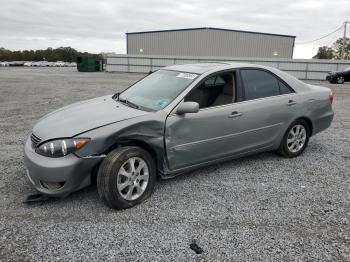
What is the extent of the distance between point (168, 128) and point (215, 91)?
0.96 meters

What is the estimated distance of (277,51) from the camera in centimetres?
4150

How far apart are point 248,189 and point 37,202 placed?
2473 mm

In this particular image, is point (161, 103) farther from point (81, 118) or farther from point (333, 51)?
point (333, 51)

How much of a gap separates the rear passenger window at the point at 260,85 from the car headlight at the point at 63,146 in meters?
2.33

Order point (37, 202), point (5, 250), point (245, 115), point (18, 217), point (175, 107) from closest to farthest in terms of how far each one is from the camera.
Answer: point (5, 250)
point (18, 217)
point (37, 202)
point (175, 107)
point (245, 115)

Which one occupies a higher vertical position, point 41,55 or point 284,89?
point 41,55

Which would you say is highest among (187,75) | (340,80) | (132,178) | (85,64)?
(85,64)

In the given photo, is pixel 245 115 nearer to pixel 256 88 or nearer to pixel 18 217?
pixel 256 88

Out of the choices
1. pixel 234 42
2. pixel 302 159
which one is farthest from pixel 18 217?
pixel 234 42

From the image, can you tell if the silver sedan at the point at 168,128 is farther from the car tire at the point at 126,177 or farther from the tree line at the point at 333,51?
the tree line at the point at 333,51

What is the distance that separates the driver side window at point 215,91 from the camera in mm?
4023

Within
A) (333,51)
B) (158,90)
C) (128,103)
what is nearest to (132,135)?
(128,103)

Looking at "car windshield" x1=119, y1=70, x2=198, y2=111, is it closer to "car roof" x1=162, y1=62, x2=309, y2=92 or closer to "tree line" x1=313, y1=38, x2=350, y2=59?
"car roof" x1=162, y1=62, x2=309, y2=92

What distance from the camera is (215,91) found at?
4246mm
